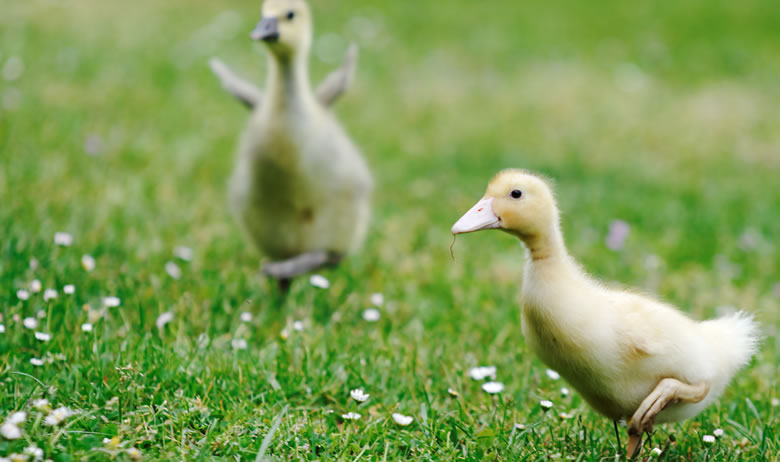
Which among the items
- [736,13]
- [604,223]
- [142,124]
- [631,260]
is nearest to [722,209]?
[604,223]

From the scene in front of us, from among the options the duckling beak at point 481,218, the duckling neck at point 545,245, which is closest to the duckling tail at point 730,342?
the duckling neck at point 545,245

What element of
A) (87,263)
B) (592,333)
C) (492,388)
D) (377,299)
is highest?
(592,333)

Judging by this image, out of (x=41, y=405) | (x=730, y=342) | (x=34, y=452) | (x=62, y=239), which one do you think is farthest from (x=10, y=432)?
(x=730, y=342)

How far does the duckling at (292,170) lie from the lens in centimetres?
454

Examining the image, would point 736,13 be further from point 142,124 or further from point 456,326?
point 456,326

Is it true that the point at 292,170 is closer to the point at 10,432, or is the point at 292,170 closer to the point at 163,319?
the point at 163,319

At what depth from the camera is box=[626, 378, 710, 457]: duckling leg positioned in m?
2.83

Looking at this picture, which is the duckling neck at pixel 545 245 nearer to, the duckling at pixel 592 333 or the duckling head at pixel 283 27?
the duckling at pixel 592 333

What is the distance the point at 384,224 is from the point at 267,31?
2539 millimetres

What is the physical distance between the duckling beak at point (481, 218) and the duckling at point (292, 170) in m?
1.86

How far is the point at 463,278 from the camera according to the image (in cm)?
553

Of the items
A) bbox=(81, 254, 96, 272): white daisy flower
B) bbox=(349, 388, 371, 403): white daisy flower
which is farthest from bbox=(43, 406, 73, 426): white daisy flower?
bbox=(81, 254, 96, 272): white daisy flower

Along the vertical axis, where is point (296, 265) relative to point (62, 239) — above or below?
below

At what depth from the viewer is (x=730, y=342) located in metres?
3.26
